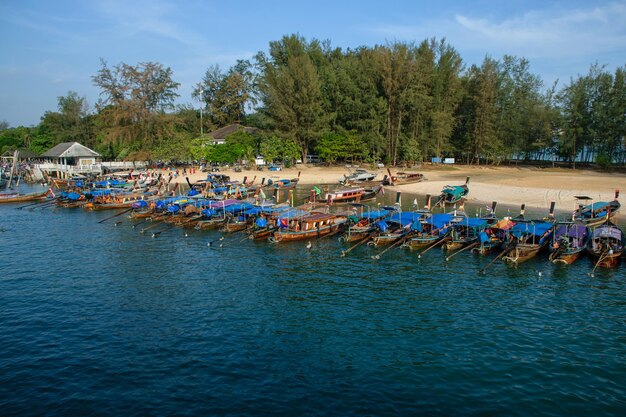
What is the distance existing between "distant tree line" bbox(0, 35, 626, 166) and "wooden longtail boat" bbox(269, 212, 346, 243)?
53342mm

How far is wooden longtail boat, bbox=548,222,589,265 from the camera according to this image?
3522 centimetres

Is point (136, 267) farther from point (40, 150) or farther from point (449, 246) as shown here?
point (40, 150)

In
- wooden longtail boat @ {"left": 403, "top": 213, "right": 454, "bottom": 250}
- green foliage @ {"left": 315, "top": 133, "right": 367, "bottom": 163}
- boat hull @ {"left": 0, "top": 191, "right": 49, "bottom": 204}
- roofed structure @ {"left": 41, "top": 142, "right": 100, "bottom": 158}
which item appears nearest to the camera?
wooden longtail boat @ {"left": 403, "top": 213, "right": 454, "bottom": 250}

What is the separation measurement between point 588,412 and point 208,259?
28.1 metres

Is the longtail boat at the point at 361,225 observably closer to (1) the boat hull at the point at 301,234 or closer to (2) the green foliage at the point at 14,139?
(1) the boat hull at the point at 301,234

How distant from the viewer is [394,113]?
330ft

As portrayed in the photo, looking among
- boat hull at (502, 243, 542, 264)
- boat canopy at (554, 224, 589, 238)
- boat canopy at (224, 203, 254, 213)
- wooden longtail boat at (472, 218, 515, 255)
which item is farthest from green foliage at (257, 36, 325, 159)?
boat hull at (502, 243, 542, 264)

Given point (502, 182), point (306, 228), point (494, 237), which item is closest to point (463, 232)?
point (494, 237)

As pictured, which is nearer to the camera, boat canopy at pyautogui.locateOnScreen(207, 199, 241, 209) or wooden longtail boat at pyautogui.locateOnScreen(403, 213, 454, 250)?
wooden longtail boat at pyautogui.locateOnScreen(403, 213, 454, 250)

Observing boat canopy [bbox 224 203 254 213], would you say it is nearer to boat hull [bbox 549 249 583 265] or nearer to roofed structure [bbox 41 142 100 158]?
boat hull [bbox 549 249 583 265]

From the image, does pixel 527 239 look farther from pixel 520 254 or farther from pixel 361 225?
pixel 361 225

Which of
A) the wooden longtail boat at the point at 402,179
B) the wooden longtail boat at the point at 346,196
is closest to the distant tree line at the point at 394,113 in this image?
the wooden longtail boat at the point at 402,179

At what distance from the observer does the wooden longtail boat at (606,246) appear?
3412 centimetres

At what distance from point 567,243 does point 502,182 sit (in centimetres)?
4241
